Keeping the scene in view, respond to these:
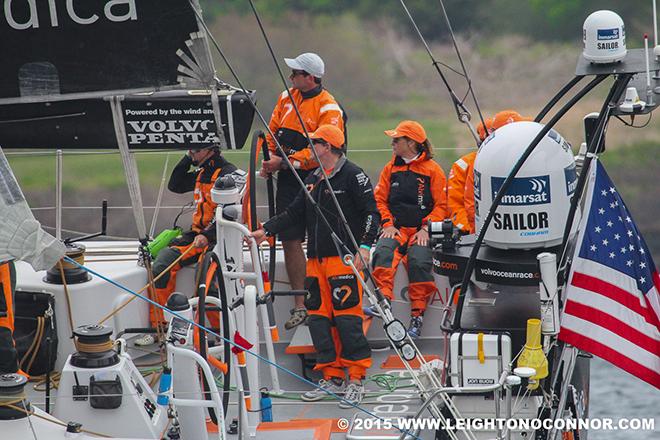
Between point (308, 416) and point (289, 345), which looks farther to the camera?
point (289, 345)

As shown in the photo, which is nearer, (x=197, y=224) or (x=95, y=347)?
(x=95, y=347)

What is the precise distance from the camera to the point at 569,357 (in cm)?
602

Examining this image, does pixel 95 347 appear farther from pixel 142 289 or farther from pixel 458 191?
pixel 458 191

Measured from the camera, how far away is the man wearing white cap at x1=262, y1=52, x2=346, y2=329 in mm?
7223

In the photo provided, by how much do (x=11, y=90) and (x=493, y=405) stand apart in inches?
100

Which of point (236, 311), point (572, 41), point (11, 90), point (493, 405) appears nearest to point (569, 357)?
point (493, 405)

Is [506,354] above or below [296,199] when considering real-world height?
below

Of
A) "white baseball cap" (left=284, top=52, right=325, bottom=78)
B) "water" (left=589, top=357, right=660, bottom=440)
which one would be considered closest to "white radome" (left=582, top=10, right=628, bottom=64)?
"white baseball cap" (left=284, top=52, right=325, bottom=78)

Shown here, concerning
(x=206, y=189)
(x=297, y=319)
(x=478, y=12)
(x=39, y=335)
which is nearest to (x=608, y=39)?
(x=297, y=319)

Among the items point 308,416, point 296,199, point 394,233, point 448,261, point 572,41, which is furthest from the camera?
point 572,41

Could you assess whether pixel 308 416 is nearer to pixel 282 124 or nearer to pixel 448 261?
pixel 448 261

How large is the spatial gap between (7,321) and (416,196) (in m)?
2.48

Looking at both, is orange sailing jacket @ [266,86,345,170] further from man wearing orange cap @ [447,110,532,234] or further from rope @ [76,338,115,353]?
rope @ [76,338,115,353]

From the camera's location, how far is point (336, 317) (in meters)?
6.59
